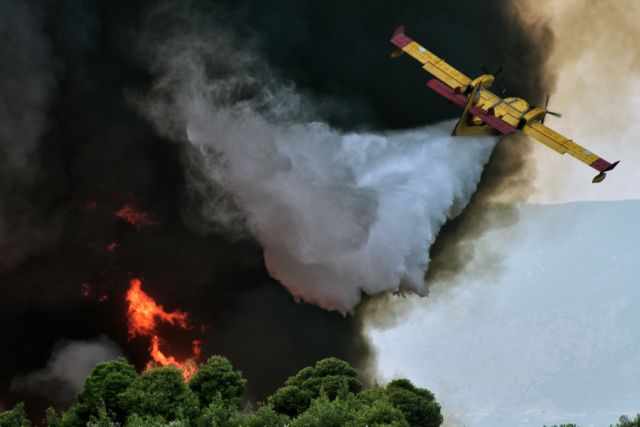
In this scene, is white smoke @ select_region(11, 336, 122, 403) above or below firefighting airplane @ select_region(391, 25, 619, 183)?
below

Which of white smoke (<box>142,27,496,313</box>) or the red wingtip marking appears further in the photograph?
white smoke (<box>142,27,496,313</box>)

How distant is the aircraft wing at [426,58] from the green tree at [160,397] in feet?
109

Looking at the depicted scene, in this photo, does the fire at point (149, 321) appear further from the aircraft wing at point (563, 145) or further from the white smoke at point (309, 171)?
the aircraft wing at point (563, 145)

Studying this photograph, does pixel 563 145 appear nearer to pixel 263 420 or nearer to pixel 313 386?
pixel 313 386

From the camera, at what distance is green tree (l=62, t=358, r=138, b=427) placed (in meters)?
63.0

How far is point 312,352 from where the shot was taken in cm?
8681

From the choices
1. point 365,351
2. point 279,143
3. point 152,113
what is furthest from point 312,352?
point 152,113

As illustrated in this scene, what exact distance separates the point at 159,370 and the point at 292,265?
71.0ft

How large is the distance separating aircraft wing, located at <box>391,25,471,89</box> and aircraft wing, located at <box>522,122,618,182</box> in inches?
293

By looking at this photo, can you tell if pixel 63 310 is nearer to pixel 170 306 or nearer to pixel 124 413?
pixel 170 306

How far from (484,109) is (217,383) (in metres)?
30.4

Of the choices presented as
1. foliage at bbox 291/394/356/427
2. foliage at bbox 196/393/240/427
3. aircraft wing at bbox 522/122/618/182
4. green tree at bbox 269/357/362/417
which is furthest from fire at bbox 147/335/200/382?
aircraft wing at bbox 522/122/618/182

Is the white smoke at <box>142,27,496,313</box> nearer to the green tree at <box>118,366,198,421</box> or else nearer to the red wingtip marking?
the red wingtip marking

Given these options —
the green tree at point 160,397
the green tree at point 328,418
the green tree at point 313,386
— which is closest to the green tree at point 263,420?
the green tree at point 328,418
